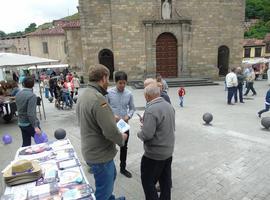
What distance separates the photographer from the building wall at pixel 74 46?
25.2 metres

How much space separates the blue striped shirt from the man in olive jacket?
4.88 ft

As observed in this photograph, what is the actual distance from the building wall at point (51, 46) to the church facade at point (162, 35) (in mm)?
23636

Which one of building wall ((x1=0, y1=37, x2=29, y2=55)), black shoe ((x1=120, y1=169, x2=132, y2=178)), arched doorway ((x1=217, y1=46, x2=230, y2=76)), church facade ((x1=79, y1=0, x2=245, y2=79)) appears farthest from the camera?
building wall ((x1=0, y1=37, x2=29, y2=55))

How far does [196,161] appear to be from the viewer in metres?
5.54

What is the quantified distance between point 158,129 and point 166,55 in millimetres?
19388

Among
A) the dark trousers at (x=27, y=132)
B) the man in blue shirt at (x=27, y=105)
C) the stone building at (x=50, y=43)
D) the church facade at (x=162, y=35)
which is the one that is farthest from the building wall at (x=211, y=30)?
the stone building at (x=50, y=43)

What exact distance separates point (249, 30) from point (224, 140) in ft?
181

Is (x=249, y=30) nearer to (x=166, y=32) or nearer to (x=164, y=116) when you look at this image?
(x=166, y=32)

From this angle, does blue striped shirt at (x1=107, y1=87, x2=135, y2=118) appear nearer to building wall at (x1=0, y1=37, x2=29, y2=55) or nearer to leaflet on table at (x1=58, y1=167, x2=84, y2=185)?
leaflet on table at (x1=58, y1=167, x2=84, y2=185)

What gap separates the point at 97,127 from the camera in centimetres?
299

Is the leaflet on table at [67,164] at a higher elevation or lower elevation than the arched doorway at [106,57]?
lower

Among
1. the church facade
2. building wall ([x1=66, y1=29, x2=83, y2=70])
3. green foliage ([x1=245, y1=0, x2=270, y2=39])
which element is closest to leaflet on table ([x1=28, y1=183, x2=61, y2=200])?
the church facade

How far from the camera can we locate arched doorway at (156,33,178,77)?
2189 cm

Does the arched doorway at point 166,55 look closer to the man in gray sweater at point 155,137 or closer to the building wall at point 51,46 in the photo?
the man in gray sweater at point 155,137
